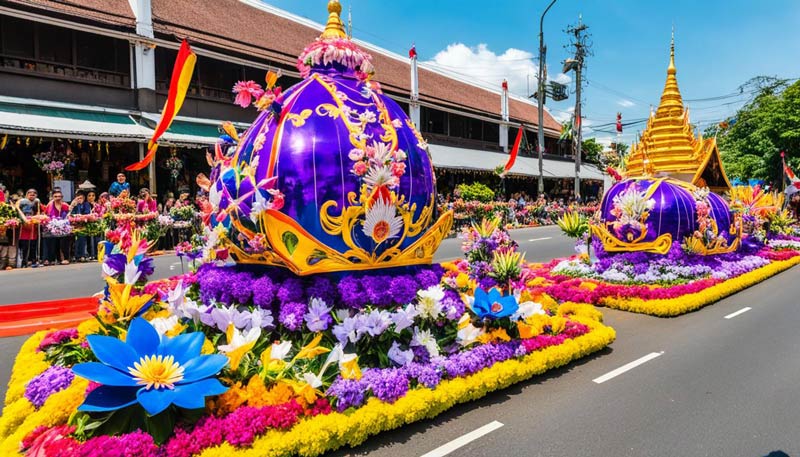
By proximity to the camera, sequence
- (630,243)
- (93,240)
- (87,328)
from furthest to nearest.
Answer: (93,240), (630,243), (87,328)

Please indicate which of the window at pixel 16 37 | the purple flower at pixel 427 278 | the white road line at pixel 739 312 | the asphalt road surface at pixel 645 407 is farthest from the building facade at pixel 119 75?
the white road line at pixel 739 312

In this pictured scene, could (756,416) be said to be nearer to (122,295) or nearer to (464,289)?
(464,289)

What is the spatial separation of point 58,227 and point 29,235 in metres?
0.68

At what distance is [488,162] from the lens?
31.3 metres

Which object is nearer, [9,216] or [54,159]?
[9,216]

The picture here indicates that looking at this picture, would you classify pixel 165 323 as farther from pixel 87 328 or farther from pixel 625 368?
pixel 625 368

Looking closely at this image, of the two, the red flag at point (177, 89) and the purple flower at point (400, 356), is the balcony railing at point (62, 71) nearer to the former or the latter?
the red flag at point (177, 89)

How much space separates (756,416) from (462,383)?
2581mm

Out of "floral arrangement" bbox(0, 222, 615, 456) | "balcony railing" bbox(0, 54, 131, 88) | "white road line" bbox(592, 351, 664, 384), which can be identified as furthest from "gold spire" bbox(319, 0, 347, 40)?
"balcony railing" bbox(0, 54, 131, 88)

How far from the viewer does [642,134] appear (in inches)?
524

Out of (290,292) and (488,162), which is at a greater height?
(488,162)

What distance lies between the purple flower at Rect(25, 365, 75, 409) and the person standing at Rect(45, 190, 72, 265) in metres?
10.6

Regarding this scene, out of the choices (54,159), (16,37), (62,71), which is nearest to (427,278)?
(54,159)

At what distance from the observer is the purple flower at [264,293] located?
4.64 metres
